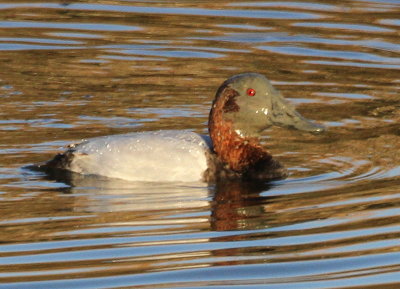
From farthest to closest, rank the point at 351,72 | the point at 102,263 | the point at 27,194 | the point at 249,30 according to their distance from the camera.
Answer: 1. the point at 249,30
2. the point at 351,72
3. the point at 27,194
4. the point at 102,263

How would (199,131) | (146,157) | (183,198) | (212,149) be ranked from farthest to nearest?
1. (199,131)
2. (212,149)
3. (146,157)
4. (183,198)

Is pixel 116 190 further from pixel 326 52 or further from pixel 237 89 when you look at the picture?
pixel 326 52

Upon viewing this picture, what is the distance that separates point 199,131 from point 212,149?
123 cm

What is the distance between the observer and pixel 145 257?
25.6 ft

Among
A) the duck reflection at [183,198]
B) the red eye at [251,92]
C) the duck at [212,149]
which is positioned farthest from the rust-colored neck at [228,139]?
the duck reflection at [183,198]

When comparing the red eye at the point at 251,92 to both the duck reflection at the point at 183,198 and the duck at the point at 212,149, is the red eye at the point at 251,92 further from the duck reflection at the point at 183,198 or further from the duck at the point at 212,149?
the duck reflection at the point at 183,198

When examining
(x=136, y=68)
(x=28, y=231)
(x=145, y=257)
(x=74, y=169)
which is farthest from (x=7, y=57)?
(x=145, y=257)

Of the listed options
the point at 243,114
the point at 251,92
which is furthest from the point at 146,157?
the point at 251,92

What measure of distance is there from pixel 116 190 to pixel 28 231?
1.65 m

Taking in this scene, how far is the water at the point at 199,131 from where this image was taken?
766 cm

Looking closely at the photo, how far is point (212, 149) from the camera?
1080 centimetres

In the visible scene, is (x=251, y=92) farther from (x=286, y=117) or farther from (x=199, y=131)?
(x=199, y=131)

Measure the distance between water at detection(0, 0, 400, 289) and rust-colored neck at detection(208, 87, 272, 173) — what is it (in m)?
0.38

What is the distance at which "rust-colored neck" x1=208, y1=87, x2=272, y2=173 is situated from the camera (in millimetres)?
10805
